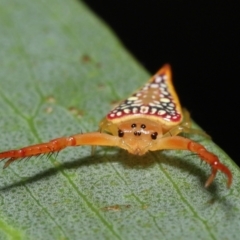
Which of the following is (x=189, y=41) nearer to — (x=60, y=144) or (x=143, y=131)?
(x=143, y=131)

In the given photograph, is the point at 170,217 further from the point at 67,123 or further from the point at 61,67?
the point at 61,67

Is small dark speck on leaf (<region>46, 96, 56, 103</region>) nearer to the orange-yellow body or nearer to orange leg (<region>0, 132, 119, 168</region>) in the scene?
the orange-yellow body

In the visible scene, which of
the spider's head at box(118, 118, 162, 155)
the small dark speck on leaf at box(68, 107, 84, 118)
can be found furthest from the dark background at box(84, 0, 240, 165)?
the spider's head at box(118, 118, 162, 155)

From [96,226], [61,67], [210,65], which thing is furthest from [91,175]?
[210,65]

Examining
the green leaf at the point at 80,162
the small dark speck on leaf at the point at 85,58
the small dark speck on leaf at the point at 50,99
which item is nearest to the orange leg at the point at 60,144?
the green leaf at the point at 80,162

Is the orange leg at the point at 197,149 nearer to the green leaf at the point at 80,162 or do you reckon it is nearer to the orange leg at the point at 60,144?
the green leaf at the point at 80,162

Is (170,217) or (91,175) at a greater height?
(170,217)
